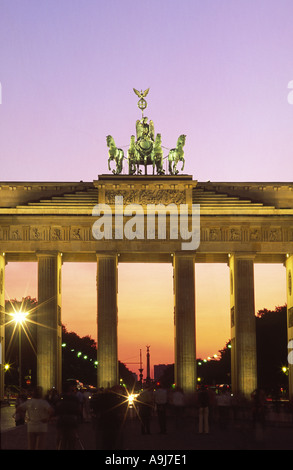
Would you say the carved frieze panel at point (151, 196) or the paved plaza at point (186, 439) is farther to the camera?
the carved frieze panel at point (151, 196)

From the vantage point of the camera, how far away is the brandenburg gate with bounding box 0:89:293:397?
8194 cm

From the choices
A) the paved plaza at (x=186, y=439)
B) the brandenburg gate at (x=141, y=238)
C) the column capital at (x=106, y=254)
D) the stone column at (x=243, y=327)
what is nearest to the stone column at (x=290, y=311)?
the brandenburg gate at (x=141, y=238)

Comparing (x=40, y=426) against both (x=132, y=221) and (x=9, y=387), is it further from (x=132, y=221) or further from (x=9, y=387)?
(x=9, y=387)

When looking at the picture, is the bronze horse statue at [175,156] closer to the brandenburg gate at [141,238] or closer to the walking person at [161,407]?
the brandenburg gate at [141,238]

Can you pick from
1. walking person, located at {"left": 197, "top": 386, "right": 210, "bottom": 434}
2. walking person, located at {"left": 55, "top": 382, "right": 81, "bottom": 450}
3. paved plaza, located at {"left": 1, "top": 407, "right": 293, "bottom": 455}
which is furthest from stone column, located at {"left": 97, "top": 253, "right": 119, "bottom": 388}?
walking person, located at {"left": 55, "top": 382, "right": 81, "bottom": 450}

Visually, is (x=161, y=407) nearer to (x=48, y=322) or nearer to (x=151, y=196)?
(x=48, y=322)

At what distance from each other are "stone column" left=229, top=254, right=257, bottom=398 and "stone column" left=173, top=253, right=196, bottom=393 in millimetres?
3862

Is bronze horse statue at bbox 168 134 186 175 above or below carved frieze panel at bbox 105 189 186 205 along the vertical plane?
above

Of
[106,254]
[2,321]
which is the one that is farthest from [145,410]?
[2,321]

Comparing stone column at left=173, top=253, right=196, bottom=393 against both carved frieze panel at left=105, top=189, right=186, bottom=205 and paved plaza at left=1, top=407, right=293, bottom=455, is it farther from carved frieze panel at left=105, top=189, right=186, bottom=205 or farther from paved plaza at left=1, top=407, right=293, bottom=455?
paved plaza at left=1, top=407, right=293, bottom=455

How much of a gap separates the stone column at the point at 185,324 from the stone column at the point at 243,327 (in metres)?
3.86

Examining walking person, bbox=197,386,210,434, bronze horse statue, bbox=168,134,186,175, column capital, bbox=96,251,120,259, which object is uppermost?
bronze horse statue, bbox=168,134,186,175

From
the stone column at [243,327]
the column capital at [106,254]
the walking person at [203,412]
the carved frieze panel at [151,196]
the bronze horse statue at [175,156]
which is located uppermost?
the bronze horse statue at [175,156]

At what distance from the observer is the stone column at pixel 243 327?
3206 inches
